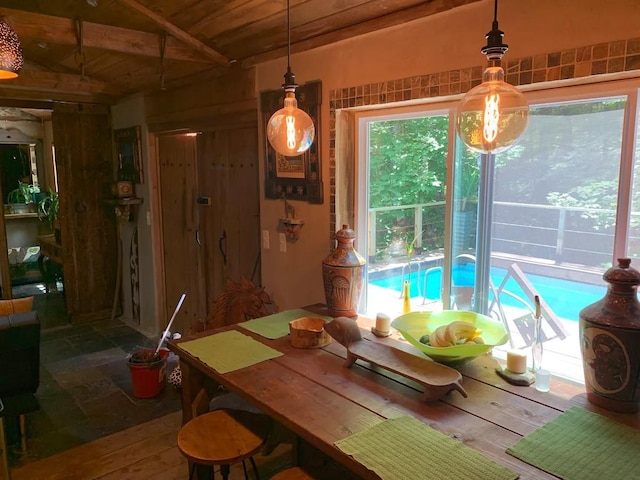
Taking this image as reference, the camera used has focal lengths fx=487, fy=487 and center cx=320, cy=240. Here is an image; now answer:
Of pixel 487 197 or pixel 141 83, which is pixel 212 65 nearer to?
pixel 141 83

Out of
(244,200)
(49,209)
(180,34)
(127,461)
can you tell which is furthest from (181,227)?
(49,209)

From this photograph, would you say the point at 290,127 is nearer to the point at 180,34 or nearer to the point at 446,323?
the point at 446,323

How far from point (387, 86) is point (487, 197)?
2.18 feet

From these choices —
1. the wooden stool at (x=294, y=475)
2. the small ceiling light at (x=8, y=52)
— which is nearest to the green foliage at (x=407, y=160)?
the wooden stool at (x=294, y=475)

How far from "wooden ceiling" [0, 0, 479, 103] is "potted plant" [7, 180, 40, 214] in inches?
152

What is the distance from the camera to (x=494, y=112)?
144cm

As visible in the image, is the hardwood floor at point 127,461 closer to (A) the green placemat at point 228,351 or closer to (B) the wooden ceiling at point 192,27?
(A) the green placemat at point 228,351

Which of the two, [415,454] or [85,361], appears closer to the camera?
[415,454]

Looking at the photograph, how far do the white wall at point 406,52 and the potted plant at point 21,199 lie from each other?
5408mm

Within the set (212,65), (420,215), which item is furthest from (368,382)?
(212,65)

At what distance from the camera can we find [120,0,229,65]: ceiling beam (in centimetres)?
256

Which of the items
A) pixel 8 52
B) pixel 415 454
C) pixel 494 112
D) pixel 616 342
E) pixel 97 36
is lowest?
pixel 415 454

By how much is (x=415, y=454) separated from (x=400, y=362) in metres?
0.47

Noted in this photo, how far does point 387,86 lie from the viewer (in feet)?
7.14
